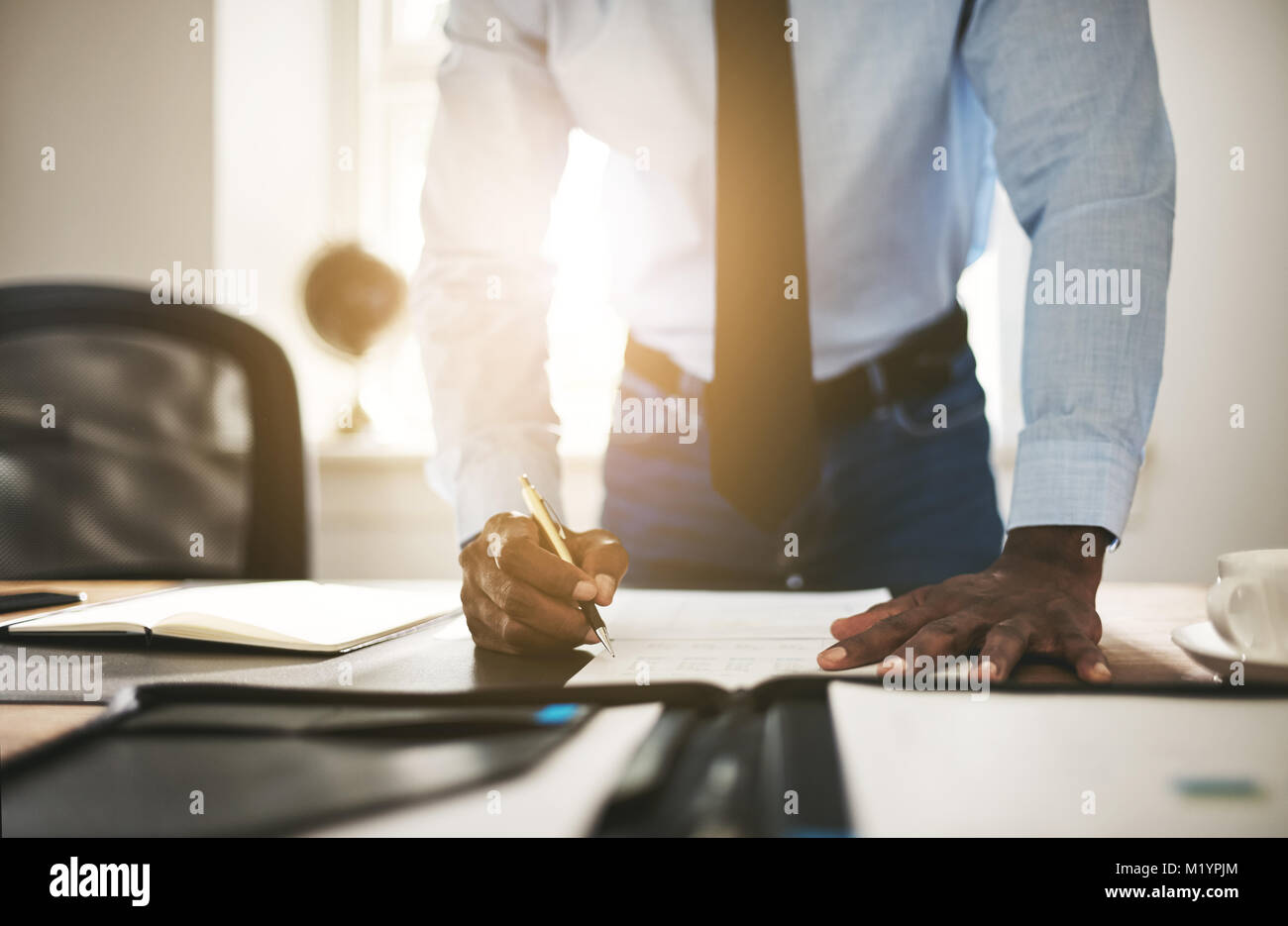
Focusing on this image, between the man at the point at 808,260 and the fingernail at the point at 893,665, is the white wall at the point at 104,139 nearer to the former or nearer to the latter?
the man at the point at 808,260

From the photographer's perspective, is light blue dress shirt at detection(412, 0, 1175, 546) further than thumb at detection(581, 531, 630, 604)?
Yes

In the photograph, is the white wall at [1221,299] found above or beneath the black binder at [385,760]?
above

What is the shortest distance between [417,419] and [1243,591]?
6.46 feet

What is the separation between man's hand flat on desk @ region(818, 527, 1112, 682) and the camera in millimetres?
383

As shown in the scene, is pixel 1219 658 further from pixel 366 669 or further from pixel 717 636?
pixel 366 669

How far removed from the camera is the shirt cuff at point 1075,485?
0.56 m

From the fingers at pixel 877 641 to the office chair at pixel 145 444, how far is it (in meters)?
0.81

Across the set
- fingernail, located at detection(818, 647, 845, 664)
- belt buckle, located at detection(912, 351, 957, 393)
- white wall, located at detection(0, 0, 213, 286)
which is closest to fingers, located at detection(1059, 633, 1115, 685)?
fingernail, located at detection(818, 647, 845, 664)

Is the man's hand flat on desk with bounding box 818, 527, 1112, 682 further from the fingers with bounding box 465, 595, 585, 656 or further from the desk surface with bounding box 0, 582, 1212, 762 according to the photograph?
the fingers with bounding box 465, 595, 585, 656

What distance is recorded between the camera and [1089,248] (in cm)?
Answer: 63

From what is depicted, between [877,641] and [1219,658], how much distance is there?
16 cm

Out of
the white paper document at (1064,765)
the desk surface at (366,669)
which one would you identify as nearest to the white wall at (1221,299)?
the desk surface at (366,669)

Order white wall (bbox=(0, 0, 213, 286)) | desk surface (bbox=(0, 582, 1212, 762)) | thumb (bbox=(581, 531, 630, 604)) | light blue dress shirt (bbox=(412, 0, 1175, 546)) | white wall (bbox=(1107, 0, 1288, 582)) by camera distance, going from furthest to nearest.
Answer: white wall (bbox=(0, 0, 213, 286))
white wall (bbox=(1107, 0, 1288, 582))
light blue dress shirt (bbox=(412, 0, 1175, 546))
thumb (bbox=(581, 531, 630, 604))
desk surface (bbox=(0, 582, 1212, 762))

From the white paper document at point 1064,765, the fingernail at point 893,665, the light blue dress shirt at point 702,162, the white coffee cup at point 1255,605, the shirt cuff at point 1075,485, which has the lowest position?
the white paper document at point 1064,765
